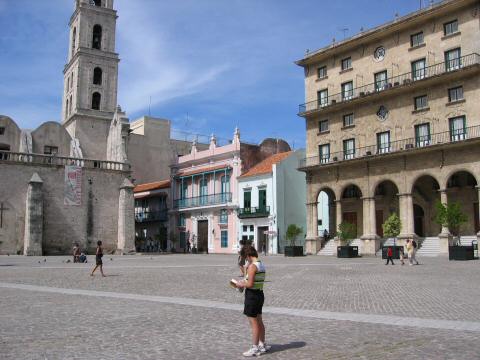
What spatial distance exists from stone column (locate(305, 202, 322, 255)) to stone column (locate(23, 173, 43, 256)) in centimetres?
2206

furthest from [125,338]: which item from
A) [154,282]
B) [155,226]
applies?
[155,226]

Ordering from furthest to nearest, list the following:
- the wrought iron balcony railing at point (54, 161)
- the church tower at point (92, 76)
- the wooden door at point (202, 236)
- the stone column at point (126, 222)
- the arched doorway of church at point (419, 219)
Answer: the church tower at point (92, 76) → the wooden door at point (202, 236) → the stone column at point (126, 222) → the wrought iron balcony railing at point (54, 161) → the arched doorway of church at point (419, 219)

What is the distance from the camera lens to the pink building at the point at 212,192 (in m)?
51.3

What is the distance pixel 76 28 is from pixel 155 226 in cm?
2520

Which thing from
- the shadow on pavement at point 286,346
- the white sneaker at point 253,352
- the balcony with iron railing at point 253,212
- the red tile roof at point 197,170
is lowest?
the shadow on pavement at point 286,346

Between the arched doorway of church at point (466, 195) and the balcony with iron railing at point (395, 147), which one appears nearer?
the balcony with iron railing at point (395, 147)

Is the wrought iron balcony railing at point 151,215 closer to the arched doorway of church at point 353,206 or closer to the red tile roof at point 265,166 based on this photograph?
the red tile roof at point 265,166

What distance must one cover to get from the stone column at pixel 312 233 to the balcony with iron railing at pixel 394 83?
8559mm

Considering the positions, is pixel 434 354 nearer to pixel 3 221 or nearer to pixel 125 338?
pixel 125 338

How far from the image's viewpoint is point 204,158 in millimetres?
54969

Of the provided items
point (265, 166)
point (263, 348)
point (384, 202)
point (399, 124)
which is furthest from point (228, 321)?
point (265, 166)

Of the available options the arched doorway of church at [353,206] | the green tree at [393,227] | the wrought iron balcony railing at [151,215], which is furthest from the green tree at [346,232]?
the wrought iron balcony railing at [151,215]

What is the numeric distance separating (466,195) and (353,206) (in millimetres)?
9978

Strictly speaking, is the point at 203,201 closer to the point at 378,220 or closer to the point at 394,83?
the point at 378,220
